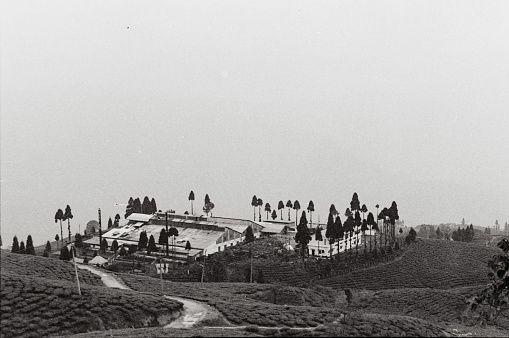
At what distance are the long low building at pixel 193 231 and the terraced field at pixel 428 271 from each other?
Answer: 24723mm

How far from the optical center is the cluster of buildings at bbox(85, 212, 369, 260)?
83.9 meters

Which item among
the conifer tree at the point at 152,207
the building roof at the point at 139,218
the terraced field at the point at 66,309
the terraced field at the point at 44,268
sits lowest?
the terraced field at the point at 66,309

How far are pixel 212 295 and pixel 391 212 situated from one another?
53375 mm

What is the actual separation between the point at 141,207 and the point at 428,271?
226 feet

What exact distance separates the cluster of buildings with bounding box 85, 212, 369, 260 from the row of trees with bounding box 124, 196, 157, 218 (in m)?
10.2

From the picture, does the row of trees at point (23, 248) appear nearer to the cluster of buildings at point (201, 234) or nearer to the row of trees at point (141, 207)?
the cluster of buildings at point (201, 234)

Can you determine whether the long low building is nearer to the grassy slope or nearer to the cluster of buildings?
the cluster of buildings

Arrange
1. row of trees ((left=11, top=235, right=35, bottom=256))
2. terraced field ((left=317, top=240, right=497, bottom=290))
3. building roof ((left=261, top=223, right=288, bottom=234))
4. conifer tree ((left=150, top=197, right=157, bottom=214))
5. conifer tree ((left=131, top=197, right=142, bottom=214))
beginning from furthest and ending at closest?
1. conifer tree ((left=131, top=197, right=142, bottom=214))
2. conifer tree ((left=150, top=197, right=157, bottom=214))
3. building roof ((left=261, top=223, right=288, bottom=234))
4. terraced field ((left=317, top=240, right=497, bottom=290))
5. row of trees ((left=11, top=235, right=35, bottom=256))

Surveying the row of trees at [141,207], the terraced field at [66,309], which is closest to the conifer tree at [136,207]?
the row of trees at [141,207]

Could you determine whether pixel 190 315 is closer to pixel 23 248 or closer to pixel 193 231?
pixel 23 248

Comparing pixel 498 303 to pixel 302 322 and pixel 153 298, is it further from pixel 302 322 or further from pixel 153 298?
pixel 153 298

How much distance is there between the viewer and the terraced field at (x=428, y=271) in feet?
223

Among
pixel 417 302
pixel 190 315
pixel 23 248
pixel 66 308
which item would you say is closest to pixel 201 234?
pixel 23 248

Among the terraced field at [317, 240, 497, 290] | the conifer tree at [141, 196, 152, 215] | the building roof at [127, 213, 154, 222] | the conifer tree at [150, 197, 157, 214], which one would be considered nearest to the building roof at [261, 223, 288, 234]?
the building roof at [127, 213, 154, 222]
